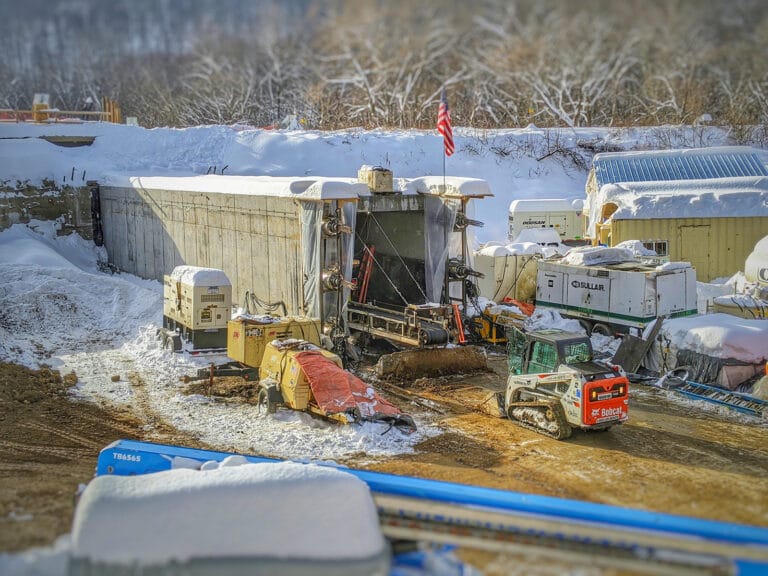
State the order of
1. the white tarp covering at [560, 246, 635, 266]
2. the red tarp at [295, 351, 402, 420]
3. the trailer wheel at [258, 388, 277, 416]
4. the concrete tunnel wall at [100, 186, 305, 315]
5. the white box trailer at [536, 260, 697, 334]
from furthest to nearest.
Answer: the white tarp covering at [560, 246, 635, 266] < the concrete tunnel wall at [100, 186, 305, 315] < the white box trailer at [536, 260, 697, 334] < the trailer wheel at [258, 388, 277, 416] < the red tarp at [295, 351, 402, 420]

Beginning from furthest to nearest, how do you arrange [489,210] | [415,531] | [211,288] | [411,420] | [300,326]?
[489,210] → [211,288] → [300,326] → [411,420] → [415,531]

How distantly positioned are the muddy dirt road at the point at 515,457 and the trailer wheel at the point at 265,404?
1.69 metres

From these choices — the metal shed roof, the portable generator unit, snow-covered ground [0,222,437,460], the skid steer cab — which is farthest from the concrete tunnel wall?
the metal shed roof

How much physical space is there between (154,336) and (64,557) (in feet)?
47.1

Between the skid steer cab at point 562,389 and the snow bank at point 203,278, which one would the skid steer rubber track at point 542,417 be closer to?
the skid steer cab at point 562,389

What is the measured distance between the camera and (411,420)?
46.2ft

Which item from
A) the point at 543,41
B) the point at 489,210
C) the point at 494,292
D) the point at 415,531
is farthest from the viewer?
the point at 543,41

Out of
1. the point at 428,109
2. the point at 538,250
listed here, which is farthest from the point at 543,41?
the point at 538,250

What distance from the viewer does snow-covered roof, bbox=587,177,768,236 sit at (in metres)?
26.3

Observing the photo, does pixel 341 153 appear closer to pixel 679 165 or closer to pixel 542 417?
pixel 679 165

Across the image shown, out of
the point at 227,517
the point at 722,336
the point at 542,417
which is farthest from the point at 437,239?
the point at 227,517

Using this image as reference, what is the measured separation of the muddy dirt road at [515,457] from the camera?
10734 millimetres

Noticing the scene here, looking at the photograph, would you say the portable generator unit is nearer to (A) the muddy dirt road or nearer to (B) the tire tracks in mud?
(B) the tire tracks in mud

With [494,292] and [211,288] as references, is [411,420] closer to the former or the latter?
[211,288]
